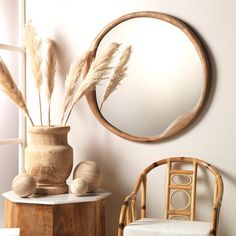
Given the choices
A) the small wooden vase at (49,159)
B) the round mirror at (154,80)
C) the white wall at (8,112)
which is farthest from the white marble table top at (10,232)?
the round mirror at (154,80)

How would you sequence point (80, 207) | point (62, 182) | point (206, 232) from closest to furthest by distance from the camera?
1. point (206, 232)
2. point (80, 207)
3. point (62, 182)

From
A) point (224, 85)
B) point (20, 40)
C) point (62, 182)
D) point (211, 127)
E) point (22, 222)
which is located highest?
point (20, 40)

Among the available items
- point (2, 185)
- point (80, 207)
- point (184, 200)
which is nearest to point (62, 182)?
point (80, 207)

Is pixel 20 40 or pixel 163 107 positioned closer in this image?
pixel 163 107

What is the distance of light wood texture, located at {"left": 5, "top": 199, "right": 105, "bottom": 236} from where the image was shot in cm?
276

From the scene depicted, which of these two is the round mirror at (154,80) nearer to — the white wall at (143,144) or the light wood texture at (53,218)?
the white wall at (143,144)

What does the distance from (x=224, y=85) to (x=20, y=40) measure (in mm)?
1420

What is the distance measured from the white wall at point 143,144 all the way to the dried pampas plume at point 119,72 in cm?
29

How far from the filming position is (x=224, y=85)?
2.90 metres

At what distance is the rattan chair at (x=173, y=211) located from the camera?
253cm

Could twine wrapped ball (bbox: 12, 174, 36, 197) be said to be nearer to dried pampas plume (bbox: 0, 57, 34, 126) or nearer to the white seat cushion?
dried pampas plume (bbox: 0, 57, 34, 126)

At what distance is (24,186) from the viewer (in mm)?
2789

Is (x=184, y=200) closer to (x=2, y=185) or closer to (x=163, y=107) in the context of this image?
(x=163, y=107)

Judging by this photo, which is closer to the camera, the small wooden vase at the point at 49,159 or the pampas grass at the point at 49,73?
the small wooden vase at the point at 49,159
